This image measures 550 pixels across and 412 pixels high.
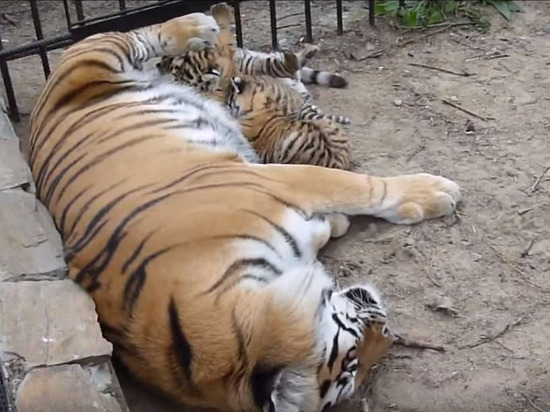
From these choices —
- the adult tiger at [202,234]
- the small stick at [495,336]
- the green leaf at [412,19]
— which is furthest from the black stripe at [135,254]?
the green leaf at [412,19]

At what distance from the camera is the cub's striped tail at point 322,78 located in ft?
14.8

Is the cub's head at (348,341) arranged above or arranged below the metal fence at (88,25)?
below

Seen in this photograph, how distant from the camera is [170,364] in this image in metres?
2.81

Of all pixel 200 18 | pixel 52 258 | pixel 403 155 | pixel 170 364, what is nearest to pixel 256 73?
pixel 200 18

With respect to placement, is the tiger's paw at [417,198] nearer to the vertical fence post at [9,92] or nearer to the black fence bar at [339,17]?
the black fence bar at [339,17]

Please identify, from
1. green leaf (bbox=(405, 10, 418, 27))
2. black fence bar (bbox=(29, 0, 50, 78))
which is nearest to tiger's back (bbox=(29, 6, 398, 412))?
black fence bar (bbox=(29, 0, 50, 78))

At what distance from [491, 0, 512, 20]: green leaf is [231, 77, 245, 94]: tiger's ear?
1.46 m

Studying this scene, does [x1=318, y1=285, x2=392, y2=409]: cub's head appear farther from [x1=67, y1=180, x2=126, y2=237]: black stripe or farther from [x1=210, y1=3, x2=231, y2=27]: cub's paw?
[x1=210, y1=3, x2=231, y2=27]: cub's paw

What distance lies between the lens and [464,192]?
3.76 metres

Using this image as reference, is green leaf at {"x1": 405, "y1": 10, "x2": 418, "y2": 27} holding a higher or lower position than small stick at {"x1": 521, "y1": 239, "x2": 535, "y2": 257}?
higher

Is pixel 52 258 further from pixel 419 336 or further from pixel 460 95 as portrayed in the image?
pixel 460 95

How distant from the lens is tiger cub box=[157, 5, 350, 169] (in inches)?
153

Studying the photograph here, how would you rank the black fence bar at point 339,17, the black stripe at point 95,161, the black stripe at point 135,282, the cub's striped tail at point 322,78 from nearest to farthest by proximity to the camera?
the black stripe at point 135,282
the black stripe at point 95,161
the cub's striped tail at point 322,78
the black fence bar at point 339,17

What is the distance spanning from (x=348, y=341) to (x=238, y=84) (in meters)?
1.44
